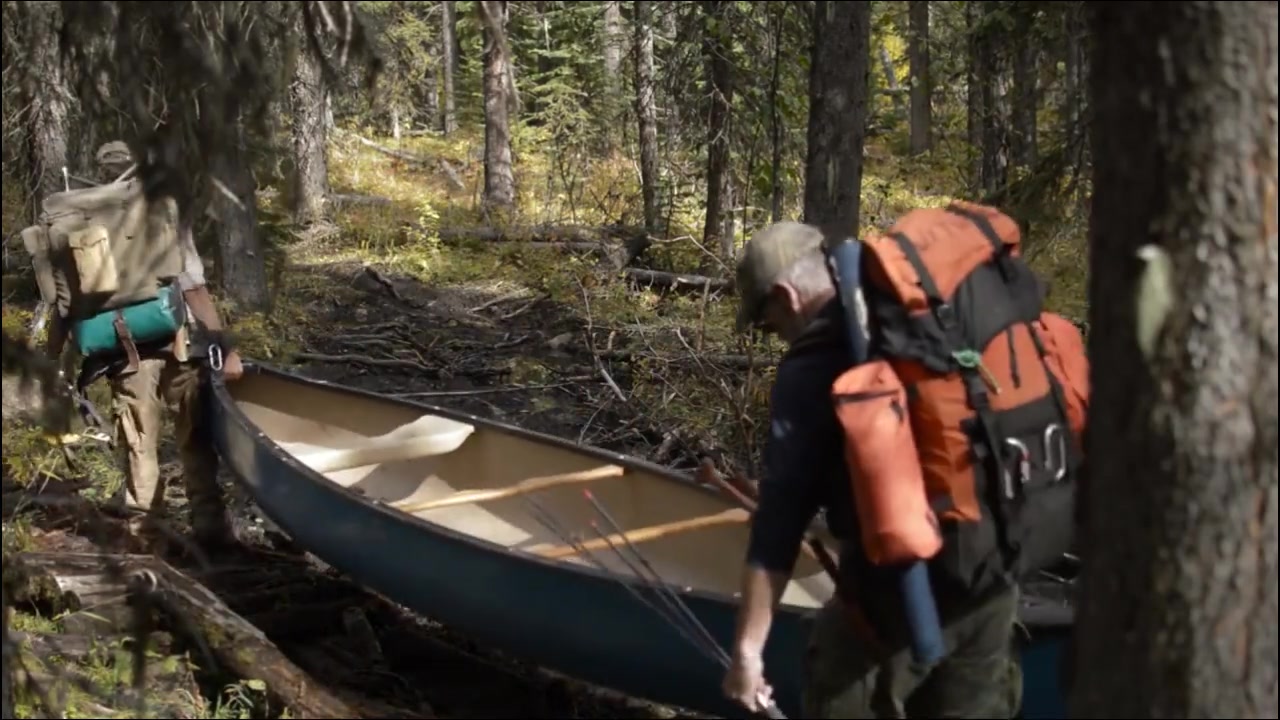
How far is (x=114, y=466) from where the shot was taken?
8406mm

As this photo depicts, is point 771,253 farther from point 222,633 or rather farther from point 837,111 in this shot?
point 837,111

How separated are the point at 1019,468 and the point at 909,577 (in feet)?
1.21

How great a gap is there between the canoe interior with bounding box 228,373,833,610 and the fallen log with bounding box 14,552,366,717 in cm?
89

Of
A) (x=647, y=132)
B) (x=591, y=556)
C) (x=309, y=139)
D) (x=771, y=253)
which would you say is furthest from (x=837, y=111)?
(x=309, y=139)

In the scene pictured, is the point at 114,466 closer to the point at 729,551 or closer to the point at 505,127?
the point at 729,551

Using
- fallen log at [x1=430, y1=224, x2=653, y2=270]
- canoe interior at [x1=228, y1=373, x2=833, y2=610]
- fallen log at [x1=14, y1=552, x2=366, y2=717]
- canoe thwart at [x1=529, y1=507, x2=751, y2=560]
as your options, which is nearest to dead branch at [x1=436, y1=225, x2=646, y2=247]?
fallen log at [x1=430, y1=224, x2=653, y2=270]

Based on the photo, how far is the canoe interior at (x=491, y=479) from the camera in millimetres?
5840

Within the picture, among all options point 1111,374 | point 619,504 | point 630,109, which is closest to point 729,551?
point 619,504

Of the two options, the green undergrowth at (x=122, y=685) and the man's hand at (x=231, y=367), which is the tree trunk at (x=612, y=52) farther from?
the green undergrowth at (x=122, y=685)

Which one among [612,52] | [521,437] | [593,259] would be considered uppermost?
[612,52]

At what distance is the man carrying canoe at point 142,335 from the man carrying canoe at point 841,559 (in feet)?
11.9

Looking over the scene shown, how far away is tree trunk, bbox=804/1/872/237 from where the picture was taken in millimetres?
8734

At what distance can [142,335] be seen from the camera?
22.2ft

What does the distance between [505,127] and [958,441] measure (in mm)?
15932
